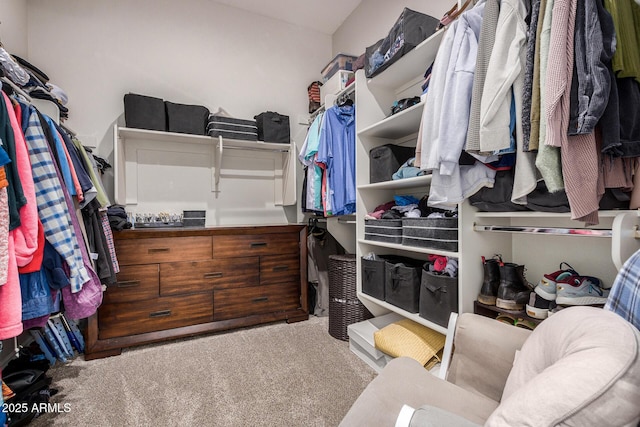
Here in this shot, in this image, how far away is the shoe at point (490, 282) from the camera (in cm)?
138

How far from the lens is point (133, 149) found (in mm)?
2529

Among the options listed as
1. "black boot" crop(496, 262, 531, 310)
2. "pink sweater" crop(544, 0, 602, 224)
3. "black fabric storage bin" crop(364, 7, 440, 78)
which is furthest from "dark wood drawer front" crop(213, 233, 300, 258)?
"pink sweater" crop(544, 0, 602, 224)

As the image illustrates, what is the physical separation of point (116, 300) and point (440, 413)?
82.9 inches

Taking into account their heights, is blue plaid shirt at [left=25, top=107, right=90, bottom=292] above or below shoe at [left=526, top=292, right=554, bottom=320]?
above

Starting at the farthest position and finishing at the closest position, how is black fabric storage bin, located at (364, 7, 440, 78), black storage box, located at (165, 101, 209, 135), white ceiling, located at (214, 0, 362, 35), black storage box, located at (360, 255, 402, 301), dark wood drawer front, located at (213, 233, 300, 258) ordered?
white ceiling, located at (214, 0, 362, 35) → black storage box, located at (165, 101, 209, 135) → dark wood drawer front, located at (213, 233, 300, 258) → black storage box, located at (360, 255, 402, 301) → black fabric storage bin, located at (364, 7, 440, 78)

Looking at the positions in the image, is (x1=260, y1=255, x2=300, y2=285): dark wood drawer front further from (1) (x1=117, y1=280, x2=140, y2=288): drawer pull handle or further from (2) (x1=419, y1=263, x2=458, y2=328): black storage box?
(2) (x1=419, y1=263, x2=458, y2=328): black storage box

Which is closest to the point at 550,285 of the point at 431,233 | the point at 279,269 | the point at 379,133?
the point at 431,233

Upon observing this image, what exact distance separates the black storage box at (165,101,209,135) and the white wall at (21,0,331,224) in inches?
13.3

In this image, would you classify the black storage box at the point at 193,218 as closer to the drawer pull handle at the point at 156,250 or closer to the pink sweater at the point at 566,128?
the drawer pull handle at the point at 156,250

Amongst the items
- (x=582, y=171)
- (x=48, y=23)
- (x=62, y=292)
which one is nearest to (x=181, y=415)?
(x=62, y=292)

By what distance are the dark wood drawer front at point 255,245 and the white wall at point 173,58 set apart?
2.02ft

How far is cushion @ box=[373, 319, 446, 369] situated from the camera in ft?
5.10

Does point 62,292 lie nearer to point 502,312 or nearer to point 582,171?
point 502,312

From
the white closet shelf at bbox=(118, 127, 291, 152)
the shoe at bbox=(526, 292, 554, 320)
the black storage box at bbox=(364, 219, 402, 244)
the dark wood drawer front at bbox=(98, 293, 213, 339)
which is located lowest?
the dark wood drawer front at bbox=(98, 293, 213, 339)
